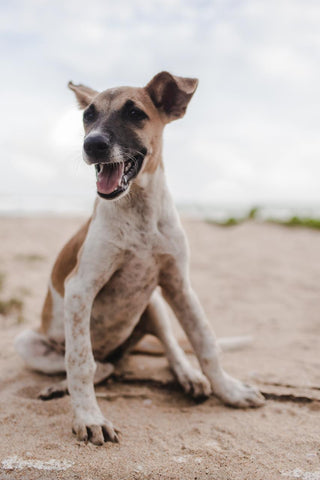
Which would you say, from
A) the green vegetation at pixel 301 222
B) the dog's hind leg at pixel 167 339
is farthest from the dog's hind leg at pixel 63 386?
the green vegetation at pixel 301 222

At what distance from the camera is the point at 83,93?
145 inches

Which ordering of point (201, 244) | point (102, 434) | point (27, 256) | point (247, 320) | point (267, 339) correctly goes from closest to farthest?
1. point (102, 434)
2. point (267, 339)
3. point (247, 320)
4. point (27, 256)
5. point (201, 244)

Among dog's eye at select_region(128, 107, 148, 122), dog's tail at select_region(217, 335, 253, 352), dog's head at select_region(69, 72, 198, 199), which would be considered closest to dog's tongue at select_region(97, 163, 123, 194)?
dog's head at select_region(69, 72, 198, 199)

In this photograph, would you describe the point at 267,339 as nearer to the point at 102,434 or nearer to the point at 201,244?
the point at 102,434

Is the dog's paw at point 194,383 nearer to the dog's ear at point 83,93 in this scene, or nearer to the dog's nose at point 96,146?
the dog's nose at point 96,146

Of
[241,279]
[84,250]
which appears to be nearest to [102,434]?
[84,250]

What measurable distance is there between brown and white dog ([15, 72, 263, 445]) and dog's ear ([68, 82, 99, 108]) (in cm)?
1

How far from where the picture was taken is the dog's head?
9.66 ft

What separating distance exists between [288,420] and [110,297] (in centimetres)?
147

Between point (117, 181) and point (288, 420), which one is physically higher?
point (117, 181)

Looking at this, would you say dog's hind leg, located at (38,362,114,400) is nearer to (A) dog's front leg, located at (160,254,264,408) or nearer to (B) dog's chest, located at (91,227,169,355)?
(B) dog's chest, located at (91,227,169,355)

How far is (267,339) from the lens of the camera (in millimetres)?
5379

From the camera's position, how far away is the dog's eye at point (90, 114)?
10.8ft

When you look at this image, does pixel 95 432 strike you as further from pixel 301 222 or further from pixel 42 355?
pixel 301 222
